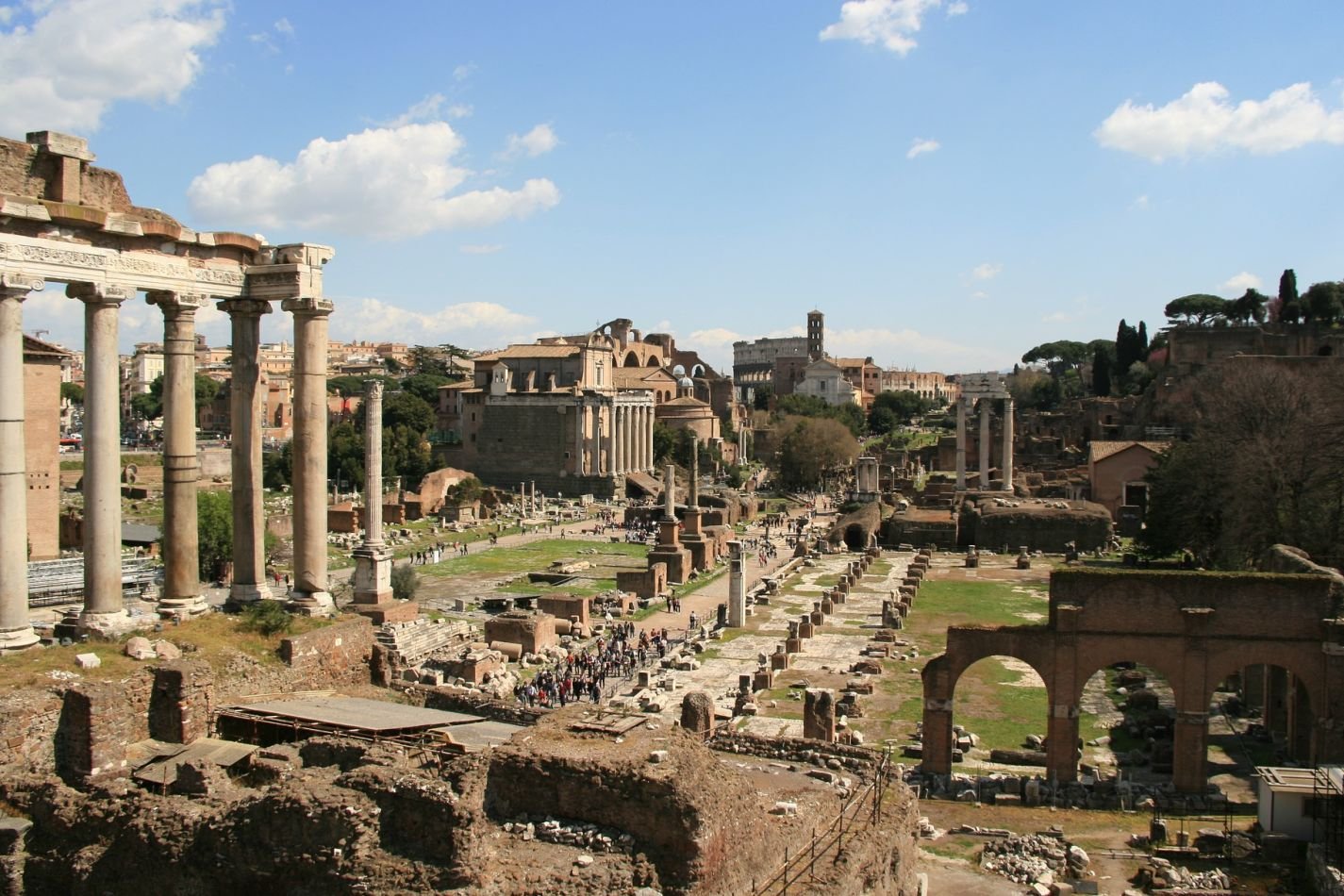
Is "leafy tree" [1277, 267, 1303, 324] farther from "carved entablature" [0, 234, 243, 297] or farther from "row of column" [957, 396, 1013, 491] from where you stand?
"carved entablature" [0, 234, 243, 297]

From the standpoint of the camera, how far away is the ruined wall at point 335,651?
1553 centimetres

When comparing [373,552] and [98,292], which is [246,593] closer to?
[98,292]

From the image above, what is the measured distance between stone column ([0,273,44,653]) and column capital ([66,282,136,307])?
88cm

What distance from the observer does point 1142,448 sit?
64.6m

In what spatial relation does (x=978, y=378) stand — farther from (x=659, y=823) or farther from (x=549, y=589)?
(x=659, y=823)

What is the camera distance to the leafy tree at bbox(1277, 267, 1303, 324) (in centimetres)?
8400

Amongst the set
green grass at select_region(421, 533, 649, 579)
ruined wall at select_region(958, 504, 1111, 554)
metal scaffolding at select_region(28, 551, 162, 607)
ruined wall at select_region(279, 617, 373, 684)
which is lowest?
green grass at select_region(421, 533, 649, 579)

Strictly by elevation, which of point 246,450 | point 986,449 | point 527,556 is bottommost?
point 527,556

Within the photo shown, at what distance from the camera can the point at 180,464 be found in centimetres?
1661

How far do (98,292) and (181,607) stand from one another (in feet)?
14.3

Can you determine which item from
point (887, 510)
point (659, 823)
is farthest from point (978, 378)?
point (659, 823)

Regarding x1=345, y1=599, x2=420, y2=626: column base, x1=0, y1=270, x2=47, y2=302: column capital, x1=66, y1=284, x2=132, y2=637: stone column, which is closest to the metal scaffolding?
x1=345, y1=599, x2=420, y2=626: column base

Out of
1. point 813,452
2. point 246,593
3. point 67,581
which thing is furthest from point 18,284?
point 813,452

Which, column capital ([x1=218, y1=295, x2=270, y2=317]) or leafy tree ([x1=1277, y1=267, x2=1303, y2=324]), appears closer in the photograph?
column capital ([x1=218, y1=295, x2=270, y2=317])
